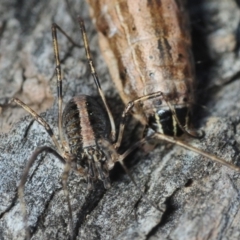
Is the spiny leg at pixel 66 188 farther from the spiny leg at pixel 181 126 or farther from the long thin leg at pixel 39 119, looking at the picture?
the spiny leg at pixel 181 126

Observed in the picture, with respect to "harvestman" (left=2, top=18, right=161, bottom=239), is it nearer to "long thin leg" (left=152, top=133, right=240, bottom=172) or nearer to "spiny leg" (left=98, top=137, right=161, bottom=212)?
"spiny leg" (left=98, top=137, right=161, bottom=212)

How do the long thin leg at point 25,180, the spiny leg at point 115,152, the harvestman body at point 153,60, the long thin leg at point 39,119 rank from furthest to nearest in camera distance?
the harvestman body at point 153,60 < the long thin leg at point 39,119 < the spiny leg at point 115,152 < the long thin leg at point 25,180

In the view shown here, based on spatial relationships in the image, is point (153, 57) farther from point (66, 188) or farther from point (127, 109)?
point (66, 188)

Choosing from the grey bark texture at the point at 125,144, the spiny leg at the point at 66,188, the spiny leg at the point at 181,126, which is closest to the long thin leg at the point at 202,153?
the grey bark texture at the point at 125,144

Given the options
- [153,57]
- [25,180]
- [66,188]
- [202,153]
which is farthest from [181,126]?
[25,180]

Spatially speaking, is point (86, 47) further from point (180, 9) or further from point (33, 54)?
point (180, 9)

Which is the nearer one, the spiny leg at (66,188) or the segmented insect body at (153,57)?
the spiny leg at (66,188)
